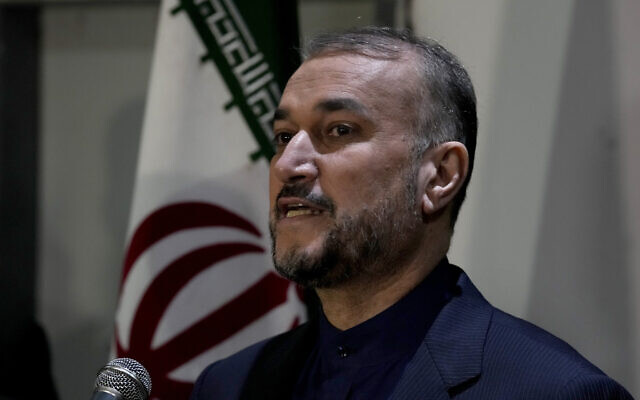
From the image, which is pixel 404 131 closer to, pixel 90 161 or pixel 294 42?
pixel 294 42

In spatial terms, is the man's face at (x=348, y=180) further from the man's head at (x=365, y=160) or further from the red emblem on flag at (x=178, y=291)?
the red emblem on flag at (x=178, y=291)

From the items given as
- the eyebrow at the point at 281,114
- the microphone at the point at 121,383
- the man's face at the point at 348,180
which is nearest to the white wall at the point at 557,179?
the man's face at the point at 348,180

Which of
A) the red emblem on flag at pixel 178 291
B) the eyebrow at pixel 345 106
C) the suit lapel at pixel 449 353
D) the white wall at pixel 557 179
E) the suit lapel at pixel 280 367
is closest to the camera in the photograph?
the suit lapel at pixel 449 353

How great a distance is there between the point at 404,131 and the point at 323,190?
0.58ft

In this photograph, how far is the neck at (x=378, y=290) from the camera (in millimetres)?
1521

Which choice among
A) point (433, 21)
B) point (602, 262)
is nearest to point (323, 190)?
point (602, 262)

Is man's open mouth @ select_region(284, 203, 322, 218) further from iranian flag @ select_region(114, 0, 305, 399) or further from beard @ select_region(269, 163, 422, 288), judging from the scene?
iranian flag @ select_region(114, 0, 305, 399)

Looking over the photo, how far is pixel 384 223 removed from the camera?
147 cm

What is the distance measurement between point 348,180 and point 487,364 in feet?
1.21

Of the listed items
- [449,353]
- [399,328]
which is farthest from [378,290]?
[449,353]

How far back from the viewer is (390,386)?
57.8 inches

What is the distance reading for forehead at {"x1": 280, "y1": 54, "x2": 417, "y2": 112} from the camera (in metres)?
1.50

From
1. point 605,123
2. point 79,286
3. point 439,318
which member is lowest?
point 79,286

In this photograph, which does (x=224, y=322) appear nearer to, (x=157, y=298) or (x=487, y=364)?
(x=157, y=298)
